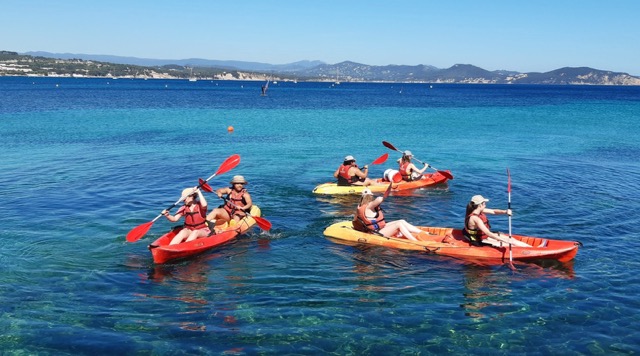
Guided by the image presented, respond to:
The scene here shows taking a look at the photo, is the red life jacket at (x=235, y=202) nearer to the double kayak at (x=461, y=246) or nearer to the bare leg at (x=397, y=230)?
the double kayak at (x=461, y=246)

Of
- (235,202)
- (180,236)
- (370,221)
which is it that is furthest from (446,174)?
(180,236)

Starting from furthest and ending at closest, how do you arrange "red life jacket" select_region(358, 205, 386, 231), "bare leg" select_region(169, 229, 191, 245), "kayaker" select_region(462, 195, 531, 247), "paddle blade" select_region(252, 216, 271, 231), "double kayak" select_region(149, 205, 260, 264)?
"paddle blade" select_region(252, 216, 271, 231) < "red life jacket" select_region(358, 205, 386, 231) < "bare leg" select_region(169, 229, 191, 245) < "kayaker" select_region(462, 195, 531, 247) < "double kayak" select_region(149, 205, 260, 264)

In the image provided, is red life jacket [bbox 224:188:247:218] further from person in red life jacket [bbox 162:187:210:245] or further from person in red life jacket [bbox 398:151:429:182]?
person in red life jacket [bbox 398:151:429:182]

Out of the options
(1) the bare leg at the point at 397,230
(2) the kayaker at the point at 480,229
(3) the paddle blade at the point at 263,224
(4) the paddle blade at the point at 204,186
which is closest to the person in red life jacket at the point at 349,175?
(3) the paddle blade at the point at 263,224

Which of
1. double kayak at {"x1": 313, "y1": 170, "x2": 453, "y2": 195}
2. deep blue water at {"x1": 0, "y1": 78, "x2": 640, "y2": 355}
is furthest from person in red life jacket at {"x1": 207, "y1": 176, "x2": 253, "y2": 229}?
double kayak at {"x1": 313, "y1": 170, "x2": 453, "y2": 195}

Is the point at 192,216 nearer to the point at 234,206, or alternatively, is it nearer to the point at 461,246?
the point at 234,206

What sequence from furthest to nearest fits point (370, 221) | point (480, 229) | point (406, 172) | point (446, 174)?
point (446, 174), point (406, 172), point (370, 221), point (480, 229)

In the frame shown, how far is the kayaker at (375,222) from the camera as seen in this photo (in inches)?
575

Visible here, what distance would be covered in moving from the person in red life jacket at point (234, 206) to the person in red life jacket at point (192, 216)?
1251 millimetres

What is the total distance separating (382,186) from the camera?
68.9 feet

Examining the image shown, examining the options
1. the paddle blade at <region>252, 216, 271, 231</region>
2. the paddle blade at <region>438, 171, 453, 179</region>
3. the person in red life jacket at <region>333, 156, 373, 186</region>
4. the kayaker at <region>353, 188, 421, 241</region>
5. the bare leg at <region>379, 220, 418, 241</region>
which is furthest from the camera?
the paddle blade at <region>438, 171, 453, 179</region>

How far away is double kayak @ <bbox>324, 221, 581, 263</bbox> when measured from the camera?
43.1ft

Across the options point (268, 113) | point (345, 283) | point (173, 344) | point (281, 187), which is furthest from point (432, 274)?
point (268, 113)

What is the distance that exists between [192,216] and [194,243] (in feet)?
2.46
